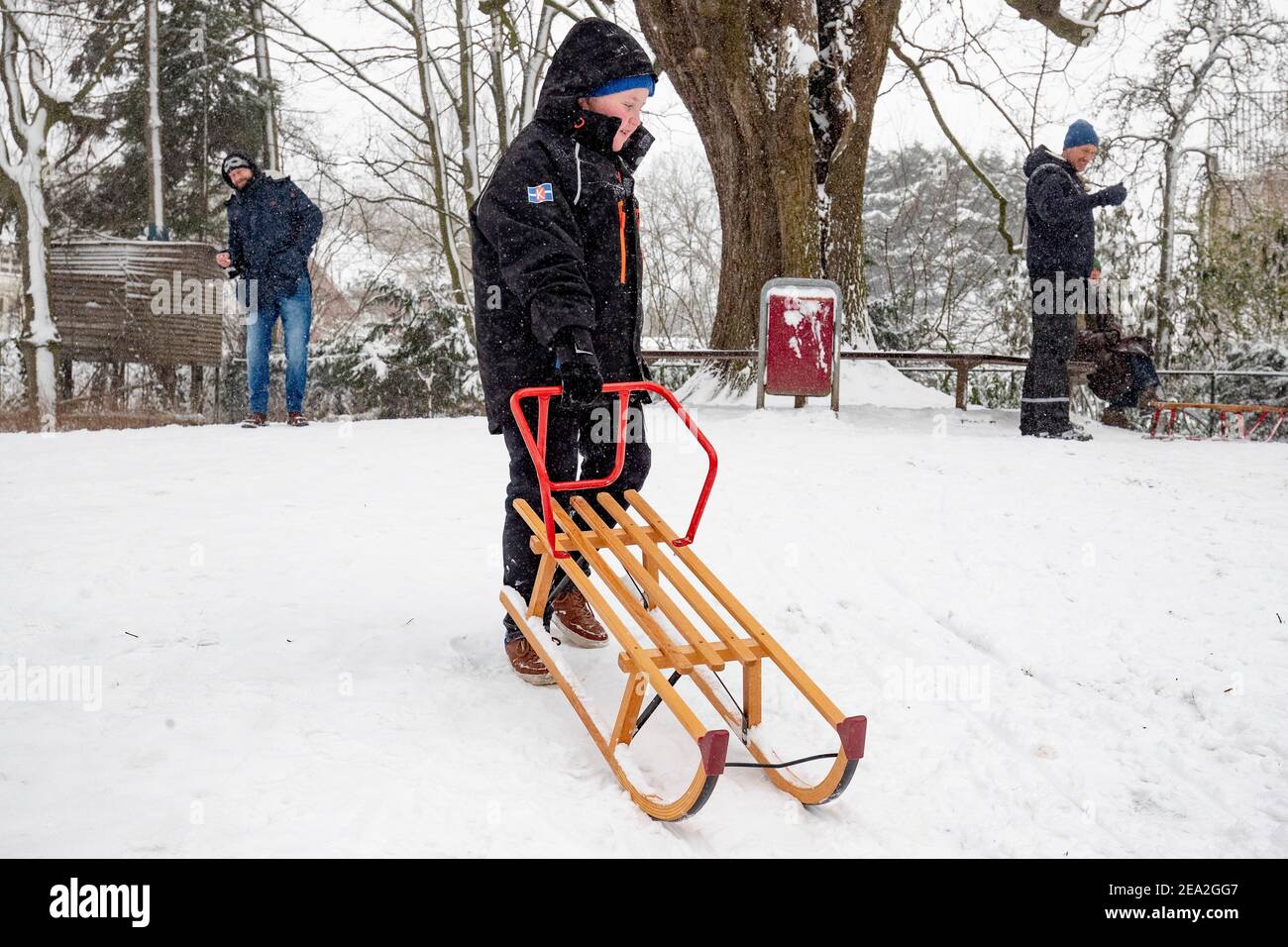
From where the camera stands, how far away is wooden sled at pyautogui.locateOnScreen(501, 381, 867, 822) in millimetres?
2191

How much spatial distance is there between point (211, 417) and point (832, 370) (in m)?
11.2

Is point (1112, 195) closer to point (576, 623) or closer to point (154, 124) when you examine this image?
point (576, 623)

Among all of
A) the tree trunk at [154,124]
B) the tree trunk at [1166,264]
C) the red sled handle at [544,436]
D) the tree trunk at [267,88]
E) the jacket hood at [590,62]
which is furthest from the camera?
the tree trunk at [267,88]

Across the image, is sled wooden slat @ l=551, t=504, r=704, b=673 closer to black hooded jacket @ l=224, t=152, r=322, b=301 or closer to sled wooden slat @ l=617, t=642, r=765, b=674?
sled wooden slat @ l=617, t=642, r=765, b=674

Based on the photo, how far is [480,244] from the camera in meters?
3.20

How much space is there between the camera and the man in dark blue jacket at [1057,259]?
7145 mm

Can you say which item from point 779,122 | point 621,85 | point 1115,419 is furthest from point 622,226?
point 1115,419

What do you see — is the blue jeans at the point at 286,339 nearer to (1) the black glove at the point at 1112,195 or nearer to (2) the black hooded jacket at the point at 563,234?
(2) the black hooded jacket at the point at 563,234

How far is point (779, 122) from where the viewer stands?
8.38 metres

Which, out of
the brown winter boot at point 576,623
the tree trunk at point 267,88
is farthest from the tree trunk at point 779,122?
the tree trunk at point 267,88

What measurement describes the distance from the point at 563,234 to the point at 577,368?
454 mm

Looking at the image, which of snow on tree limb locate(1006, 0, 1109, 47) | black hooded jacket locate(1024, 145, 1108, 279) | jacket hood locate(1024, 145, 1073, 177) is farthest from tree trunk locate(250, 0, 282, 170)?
black hooded jacket locate(1024, 145, 1108, 279)
